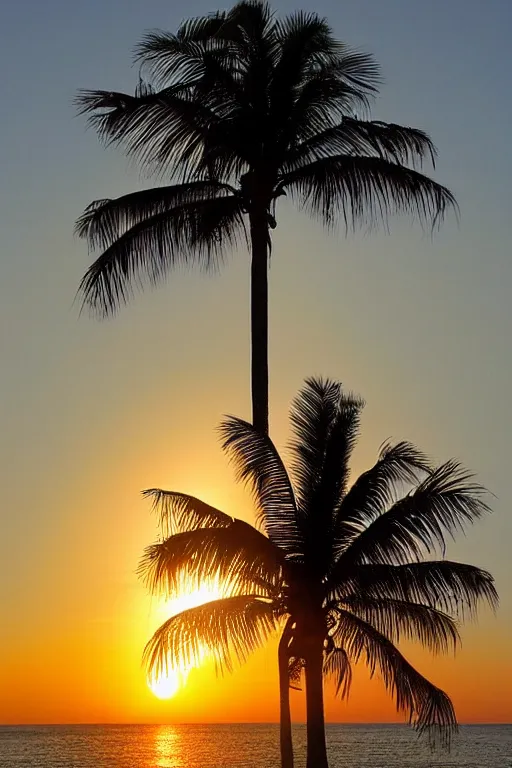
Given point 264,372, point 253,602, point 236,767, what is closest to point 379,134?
point 264,372

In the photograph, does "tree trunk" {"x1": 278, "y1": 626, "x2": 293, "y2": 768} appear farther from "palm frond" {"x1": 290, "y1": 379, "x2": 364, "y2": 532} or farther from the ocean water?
the ocean water

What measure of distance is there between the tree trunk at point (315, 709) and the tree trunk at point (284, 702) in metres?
0.43

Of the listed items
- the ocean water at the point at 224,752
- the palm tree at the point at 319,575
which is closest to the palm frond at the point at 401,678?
the palm tree at the point at 319,575

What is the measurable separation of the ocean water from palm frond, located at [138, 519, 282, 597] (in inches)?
2613

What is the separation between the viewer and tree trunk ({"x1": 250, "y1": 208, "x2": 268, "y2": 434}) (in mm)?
22172

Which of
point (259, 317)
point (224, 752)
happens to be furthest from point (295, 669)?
point (224, 752)

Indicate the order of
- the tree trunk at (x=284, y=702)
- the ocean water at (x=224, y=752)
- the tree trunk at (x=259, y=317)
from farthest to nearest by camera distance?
the ocean water at (x=224, y=752) < the tree trunk at (x=259, y=317) < the tree trunk at (x=284, y=702)

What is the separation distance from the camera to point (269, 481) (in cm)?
2155

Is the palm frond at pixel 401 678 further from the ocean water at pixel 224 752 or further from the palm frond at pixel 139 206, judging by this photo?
the ocean water at pixel 224 752

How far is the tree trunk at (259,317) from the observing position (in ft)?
72.7

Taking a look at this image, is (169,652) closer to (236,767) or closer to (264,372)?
(264,372)

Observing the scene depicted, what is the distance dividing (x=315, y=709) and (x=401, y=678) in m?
1.61

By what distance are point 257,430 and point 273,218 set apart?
3907mm

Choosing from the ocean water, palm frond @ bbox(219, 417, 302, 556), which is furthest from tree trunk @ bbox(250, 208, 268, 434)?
the ocean water
